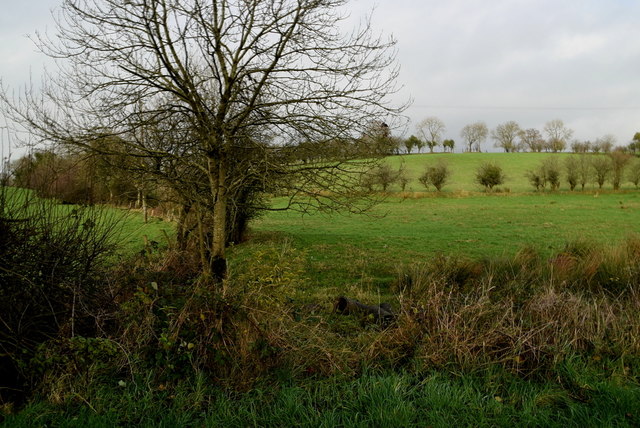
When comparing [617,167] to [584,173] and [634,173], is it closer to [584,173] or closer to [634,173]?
[634,173]

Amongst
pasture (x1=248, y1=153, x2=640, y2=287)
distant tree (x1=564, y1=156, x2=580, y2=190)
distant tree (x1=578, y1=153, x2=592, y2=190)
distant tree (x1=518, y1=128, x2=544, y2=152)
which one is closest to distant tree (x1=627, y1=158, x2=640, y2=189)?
pasture (x1=248, y1=153, x2=640, y2=287)

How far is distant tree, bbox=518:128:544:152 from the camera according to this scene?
98875mm

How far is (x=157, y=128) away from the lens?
9.18 metres

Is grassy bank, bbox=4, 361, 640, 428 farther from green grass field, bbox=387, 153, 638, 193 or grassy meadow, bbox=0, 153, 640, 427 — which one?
green grass field, bbox=387, 153, 638, 193

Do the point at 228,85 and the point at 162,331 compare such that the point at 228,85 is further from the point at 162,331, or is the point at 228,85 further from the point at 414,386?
the point at 414,386

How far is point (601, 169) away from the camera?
169 ft

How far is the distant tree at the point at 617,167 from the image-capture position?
50.5 meters

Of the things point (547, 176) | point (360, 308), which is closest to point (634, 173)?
point (547, 176)

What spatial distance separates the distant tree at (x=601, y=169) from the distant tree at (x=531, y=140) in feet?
163

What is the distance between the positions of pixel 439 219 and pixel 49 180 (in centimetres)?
2720

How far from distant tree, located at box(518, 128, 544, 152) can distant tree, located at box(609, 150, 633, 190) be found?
4985cm

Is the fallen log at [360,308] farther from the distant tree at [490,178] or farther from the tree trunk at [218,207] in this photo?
the distant tree at [490,178]

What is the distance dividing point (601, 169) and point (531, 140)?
51775mm

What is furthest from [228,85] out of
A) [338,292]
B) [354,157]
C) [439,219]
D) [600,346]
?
[439,219]
